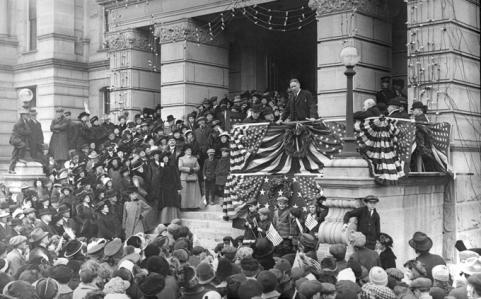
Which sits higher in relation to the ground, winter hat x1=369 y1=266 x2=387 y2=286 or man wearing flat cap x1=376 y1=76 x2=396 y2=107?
man wearing flat cap x1=376 y1=76 x2=396 y2=107

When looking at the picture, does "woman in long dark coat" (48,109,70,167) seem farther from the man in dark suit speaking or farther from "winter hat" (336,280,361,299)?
"winter hat" (336,280,361,299)

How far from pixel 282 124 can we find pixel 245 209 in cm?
212

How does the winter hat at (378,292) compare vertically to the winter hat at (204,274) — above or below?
below

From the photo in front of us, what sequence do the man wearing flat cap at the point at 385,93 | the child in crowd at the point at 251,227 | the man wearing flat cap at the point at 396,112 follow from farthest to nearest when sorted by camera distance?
the man wearing flat cap at the point at 385,93 < the man wearing flat cap at the point at 396,112 < the child in crowd at the point at 251,227

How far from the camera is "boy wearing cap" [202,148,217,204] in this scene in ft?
53.2

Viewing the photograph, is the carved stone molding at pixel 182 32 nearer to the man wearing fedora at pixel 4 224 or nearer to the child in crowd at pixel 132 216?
the child in crowd at pixel 132 216

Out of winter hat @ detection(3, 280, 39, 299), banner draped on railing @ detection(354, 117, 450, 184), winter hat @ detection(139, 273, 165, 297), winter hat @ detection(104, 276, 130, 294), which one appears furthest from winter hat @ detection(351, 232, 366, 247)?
winter hat @ detection(3, 280, 39, 299)

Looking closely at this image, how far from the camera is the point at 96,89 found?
3119 centimetres

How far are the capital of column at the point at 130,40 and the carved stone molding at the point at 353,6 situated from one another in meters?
8.04

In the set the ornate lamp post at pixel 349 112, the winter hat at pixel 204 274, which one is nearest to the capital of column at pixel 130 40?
the ornate lamp post at pixel 349 112

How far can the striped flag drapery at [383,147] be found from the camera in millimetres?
12000

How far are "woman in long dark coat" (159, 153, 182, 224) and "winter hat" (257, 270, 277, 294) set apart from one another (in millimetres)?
9553

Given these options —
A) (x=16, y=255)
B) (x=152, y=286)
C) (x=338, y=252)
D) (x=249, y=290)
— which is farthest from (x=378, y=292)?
(x=16, y=255)

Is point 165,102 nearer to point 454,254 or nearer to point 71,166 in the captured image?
point 71,166
